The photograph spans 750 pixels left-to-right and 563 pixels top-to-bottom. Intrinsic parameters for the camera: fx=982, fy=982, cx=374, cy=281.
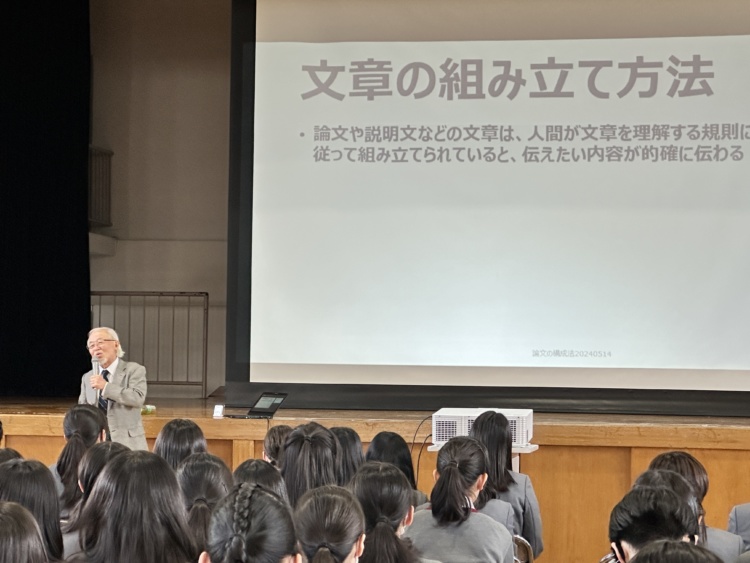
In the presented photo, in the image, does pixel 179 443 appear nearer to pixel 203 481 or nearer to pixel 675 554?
pixel 203 481

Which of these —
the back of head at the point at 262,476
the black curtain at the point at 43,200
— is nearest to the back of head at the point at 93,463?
the back of head at the point at 262,476

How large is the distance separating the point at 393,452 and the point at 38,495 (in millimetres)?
1803

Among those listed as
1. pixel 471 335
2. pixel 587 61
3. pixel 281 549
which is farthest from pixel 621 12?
pixel 281 549

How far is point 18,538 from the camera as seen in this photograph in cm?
150

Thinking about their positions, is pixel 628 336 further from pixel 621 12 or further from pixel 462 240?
pixel 621 12

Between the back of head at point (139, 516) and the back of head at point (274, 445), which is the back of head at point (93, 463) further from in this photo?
the back of head at point (274, 445)

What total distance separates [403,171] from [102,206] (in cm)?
420

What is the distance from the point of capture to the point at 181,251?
935 centimetres

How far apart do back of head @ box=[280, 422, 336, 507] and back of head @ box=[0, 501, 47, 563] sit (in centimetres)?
165

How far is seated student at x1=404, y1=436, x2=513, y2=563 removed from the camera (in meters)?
2.75

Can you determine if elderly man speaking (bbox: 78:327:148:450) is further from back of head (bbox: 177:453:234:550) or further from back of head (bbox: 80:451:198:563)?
back of head (bbox: 80:451:198:563)

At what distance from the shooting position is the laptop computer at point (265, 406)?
565 cm

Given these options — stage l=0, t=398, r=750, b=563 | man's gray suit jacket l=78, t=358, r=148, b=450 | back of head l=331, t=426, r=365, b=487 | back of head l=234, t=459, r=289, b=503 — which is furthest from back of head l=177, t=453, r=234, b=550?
stage l=0, t=398, r=750, b=563

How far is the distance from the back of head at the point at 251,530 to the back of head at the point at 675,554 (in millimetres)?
582
